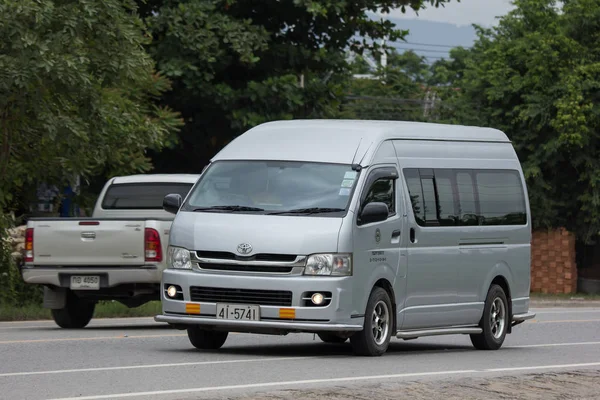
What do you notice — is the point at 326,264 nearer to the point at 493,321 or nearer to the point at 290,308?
the point at 290,308

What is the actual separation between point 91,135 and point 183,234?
29.2 ft

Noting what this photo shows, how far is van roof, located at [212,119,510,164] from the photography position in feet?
46.4

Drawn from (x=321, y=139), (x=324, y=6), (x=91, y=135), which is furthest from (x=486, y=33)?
(x=321, y=139)

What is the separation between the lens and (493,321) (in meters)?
16.3

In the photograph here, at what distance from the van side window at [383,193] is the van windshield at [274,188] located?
0.25 metres

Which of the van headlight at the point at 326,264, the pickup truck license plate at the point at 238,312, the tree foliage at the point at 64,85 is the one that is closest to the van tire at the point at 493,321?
the van headlight at the point at 326,264

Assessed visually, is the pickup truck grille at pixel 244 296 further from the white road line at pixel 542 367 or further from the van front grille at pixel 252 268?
the white road line at pixel 542 367

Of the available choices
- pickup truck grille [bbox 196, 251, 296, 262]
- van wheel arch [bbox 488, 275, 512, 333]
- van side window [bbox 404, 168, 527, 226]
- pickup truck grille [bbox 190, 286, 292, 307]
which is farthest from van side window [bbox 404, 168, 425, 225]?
pickup truck grille [bbox 190, 286, 292, 307]

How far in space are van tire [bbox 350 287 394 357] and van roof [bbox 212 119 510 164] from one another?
1.36 metres

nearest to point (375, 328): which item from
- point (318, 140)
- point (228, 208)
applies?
point (228, 208)

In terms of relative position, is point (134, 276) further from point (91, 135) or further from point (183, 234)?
point (91, 135)

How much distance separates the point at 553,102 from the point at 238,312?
24453 millimetres

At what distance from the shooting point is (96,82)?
71.5 ft

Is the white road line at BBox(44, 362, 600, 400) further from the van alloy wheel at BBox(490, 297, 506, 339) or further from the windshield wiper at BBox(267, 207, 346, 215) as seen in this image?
the van alloy wheel at BBox(490, 297, 506, 339)
